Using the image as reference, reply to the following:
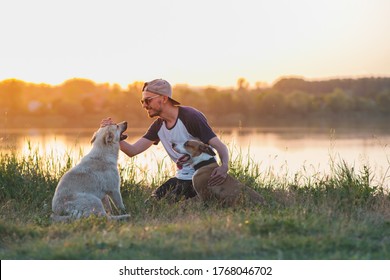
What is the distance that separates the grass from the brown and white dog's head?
2.20 feet

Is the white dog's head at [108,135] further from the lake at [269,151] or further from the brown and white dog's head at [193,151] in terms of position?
the lake at [269,151]

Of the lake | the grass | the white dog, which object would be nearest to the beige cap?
the white dog

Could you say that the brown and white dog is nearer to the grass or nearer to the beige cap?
the grass

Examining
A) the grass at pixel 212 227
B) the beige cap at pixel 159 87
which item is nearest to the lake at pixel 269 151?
the grass at pixel 212 227

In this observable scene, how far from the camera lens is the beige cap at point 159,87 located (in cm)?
813

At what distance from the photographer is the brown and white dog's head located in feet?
26.5

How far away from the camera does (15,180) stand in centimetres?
898

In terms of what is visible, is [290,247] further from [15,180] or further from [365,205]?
[15,180]

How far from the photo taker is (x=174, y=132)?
830 cm

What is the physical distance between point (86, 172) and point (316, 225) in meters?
3.17

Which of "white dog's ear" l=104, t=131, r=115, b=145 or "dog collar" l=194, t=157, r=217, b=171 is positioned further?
"dog collar" l=194, t=157, r=217, b=171

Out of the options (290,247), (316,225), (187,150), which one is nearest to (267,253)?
(290,247)

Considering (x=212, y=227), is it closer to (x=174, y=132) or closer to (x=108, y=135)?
(x=108, y=135)

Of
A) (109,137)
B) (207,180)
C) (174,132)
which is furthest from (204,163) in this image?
(109,137)
